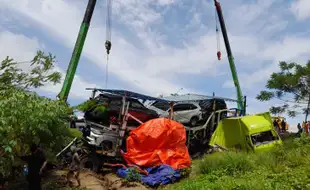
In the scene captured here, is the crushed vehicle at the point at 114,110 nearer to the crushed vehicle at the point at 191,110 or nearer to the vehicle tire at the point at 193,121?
the crushed vehicle at the point at 191,110

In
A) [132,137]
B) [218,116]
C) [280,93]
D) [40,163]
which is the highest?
[280,93]

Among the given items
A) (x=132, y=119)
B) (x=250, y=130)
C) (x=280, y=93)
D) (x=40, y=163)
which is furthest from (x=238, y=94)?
(x=40, y=163)

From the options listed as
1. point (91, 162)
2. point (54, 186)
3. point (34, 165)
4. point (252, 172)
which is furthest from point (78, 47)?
point (252, 172)

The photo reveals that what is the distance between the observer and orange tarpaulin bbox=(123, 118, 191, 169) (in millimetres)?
11758

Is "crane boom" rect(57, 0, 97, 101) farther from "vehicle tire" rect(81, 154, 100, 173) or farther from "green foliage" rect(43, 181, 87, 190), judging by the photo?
"green foliage" rect(43, 181, 87, 190)

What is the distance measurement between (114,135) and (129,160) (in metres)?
1.25

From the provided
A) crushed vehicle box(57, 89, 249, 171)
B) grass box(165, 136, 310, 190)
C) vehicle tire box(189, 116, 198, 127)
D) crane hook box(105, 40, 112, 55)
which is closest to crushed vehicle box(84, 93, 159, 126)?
crushed vehicle box(57, 89, 249, 171)

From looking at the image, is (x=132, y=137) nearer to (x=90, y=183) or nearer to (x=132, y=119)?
(x=132, y=119)

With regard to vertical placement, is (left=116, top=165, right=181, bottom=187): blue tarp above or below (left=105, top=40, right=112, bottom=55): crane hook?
below

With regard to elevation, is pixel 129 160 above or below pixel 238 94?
below

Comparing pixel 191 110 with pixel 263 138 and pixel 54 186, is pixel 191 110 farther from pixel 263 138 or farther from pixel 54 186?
pixel 54 186

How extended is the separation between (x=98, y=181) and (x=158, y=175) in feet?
6.60

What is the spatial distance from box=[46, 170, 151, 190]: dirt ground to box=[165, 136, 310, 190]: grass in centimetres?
141

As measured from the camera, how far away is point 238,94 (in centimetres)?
2753
